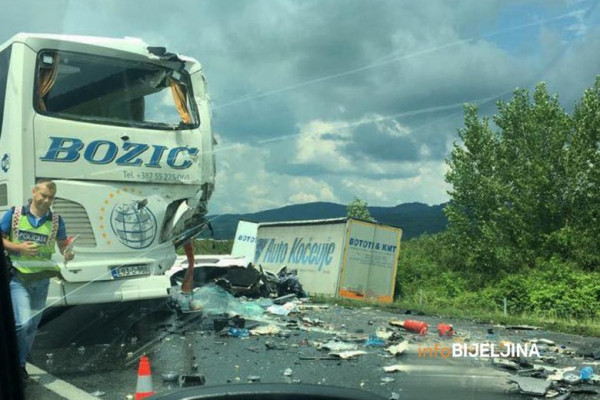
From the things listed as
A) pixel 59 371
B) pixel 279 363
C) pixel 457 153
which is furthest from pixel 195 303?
pixel 457 153

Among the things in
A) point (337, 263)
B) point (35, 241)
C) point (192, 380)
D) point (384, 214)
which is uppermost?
point (384, 214)

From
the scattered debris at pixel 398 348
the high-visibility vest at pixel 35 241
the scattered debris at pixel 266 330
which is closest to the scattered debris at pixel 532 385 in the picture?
the scattered debris at pixel 398 348

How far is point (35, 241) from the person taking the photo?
226 inches

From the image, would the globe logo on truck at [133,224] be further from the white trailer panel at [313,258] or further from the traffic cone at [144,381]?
the traffic cone at [144,381]

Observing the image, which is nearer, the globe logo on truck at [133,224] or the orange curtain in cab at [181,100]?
the orange curtain in cab at [181,100]

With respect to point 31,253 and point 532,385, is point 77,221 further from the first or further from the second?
point 532,385

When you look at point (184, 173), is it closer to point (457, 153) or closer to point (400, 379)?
point (400, 379)

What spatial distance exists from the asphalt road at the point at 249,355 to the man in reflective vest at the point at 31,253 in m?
0.55

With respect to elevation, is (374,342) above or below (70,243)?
below

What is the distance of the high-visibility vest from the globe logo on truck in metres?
1.51

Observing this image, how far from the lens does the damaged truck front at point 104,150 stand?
6.85 metres

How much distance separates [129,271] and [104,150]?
1.34 metres

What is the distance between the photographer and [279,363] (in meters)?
5.39

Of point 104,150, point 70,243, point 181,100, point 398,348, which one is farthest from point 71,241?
point 398,348
